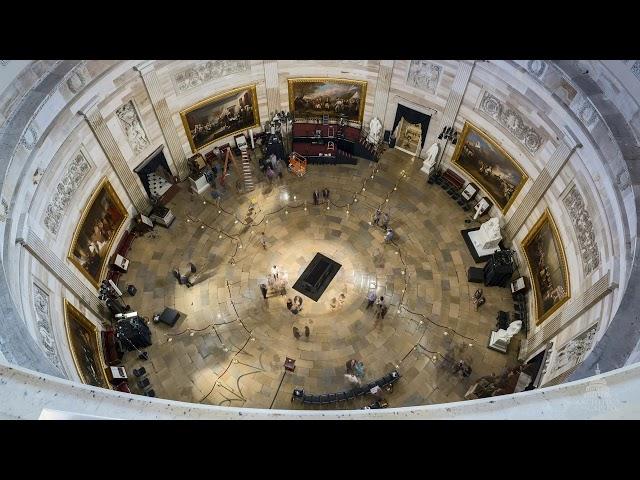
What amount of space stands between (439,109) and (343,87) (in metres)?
5.56

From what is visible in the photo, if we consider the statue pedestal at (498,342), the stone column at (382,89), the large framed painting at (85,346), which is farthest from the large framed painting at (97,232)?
the statue pedestal at (498,342)

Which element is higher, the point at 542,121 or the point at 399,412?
the point at 542,121

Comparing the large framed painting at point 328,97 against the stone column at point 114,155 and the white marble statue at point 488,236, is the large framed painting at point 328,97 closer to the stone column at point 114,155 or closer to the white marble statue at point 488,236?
the white marble statue at point 488,236

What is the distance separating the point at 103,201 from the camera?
2183 cm

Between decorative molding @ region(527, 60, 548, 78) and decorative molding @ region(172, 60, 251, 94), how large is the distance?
543 inches

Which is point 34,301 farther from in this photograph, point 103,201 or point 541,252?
point 541,252

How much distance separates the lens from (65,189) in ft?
62.0

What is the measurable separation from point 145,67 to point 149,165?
17.2 feet

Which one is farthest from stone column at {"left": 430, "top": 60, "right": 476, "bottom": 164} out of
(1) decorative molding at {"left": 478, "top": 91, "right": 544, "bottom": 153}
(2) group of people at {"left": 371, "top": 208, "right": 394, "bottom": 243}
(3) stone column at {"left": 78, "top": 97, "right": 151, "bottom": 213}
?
(3) stone column at {"left": 78, "top": 97, "right": 151, "bottom": 213}

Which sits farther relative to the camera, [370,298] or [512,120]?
[370,298]

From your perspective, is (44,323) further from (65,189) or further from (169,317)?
(169,317)

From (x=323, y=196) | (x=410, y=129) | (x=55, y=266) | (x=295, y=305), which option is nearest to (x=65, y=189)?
(x=55, y=266)

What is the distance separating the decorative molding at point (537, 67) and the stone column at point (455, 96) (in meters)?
2.98

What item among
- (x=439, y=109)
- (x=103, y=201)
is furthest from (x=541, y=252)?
(x=103, y=201)
